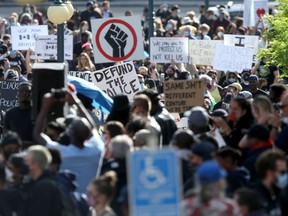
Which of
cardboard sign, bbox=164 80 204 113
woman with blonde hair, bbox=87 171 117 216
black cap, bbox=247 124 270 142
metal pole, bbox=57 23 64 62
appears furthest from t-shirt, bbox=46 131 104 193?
metal pole, bbox=57 23 64 62

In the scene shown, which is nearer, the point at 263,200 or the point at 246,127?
the point at 263,200

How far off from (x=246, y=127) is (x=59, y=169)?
2.53 meters

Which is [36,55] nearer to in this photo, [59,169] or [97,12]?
[97,12]

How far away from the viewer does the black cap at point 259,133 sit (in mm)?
12992

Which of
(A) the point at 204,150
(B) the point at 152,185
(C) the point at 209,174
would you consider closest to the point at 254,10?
(A) the point at 204,150

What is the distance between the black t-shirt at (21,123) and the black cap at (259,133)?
342cm

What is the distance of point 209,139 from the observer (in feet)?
43.1

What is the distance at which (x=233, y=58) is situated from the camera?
80.5 feet

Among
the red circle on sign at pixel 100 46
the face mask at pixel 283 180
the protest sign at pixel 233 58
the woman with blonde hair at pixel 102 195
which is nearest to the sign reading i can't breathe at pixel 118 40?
the red circle on sign at pixel 100 46

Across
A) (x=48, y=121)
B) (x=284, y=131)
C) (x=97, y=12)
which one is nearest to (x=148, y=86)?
(x=48, y=121)

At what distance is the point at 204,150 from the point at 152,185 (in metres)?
1.47

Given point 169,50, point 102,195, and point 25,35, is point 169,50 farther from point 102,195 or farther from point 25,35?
point 102,195

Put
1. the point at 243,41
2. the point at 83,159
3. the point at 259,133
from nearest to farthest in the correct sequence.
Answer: the point at 259,133 → the point at 83,159 → the point at 243,41

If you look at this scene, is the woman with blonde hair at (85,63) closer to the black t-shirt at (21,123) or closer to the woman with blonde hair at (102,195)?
the black t-shirt at (21,123)
